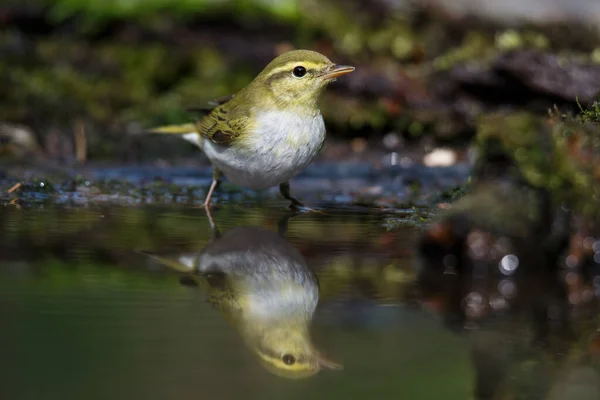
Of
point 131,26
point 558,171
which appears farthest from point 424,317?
point 131,26

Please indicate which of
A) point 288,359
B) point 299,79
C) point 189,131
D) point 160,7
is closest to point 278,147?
point 299,79

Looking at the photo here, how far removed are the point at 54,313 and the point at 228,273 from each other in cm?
99

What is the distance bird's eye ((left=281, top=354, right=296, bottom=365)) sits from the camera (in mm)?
3021

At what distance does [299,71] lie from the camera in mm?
6723

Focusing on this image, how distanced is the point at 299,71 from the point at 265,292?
3.10m

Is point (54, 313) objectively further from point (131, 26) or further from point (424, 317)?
point (131, 26)

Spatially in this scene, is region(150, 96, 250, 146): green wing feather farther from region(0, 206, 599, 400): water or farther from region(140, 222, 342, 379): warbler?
region(0, 206, 599, 400): water

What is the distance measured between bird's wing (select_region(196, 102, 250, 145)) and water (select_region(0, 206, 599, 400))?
1.60 meters

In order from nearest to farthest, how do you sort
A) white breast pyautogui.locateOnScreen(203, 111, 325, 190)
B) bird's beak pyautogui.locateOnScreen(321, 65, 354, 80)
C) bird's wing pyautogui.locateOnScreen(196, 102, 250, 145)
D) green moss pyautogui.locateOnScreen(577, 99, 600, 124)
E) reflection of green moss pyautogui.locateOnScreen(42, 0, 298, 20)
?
1. green moss pyautogui.locateOnScreen(577, 99, 600, 124)
2. white breast pyautogui.locateOnScreen(203, 111, 325, 190)
3. bird's beak pyautogui.locateOnScreen(321, 65, 354, 80)
4. bird's wing pyautogui.locateOnScreen(196, 102, 250, 145)
5. reflection of green moss pyautogui.locateOnScreen(42, 0, 298, 20)

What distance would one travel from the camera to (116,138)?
9.89m

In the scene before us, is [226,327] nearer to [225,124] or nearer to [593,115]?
[593,115]

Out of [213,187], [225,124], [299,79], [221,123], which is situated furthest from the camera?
[213,187]

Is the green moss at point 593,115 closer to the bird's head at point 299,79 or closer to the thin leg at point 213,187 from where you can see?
the bird's head at point 299,79

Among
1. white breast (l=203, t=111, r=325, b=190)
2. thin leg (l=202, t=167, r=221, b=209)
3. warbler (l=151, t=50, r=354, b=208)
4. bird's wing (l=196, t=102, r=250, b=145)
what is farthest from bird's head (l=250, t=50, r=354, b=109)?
thin leg (l=202, t=167, r=221, b=209)
